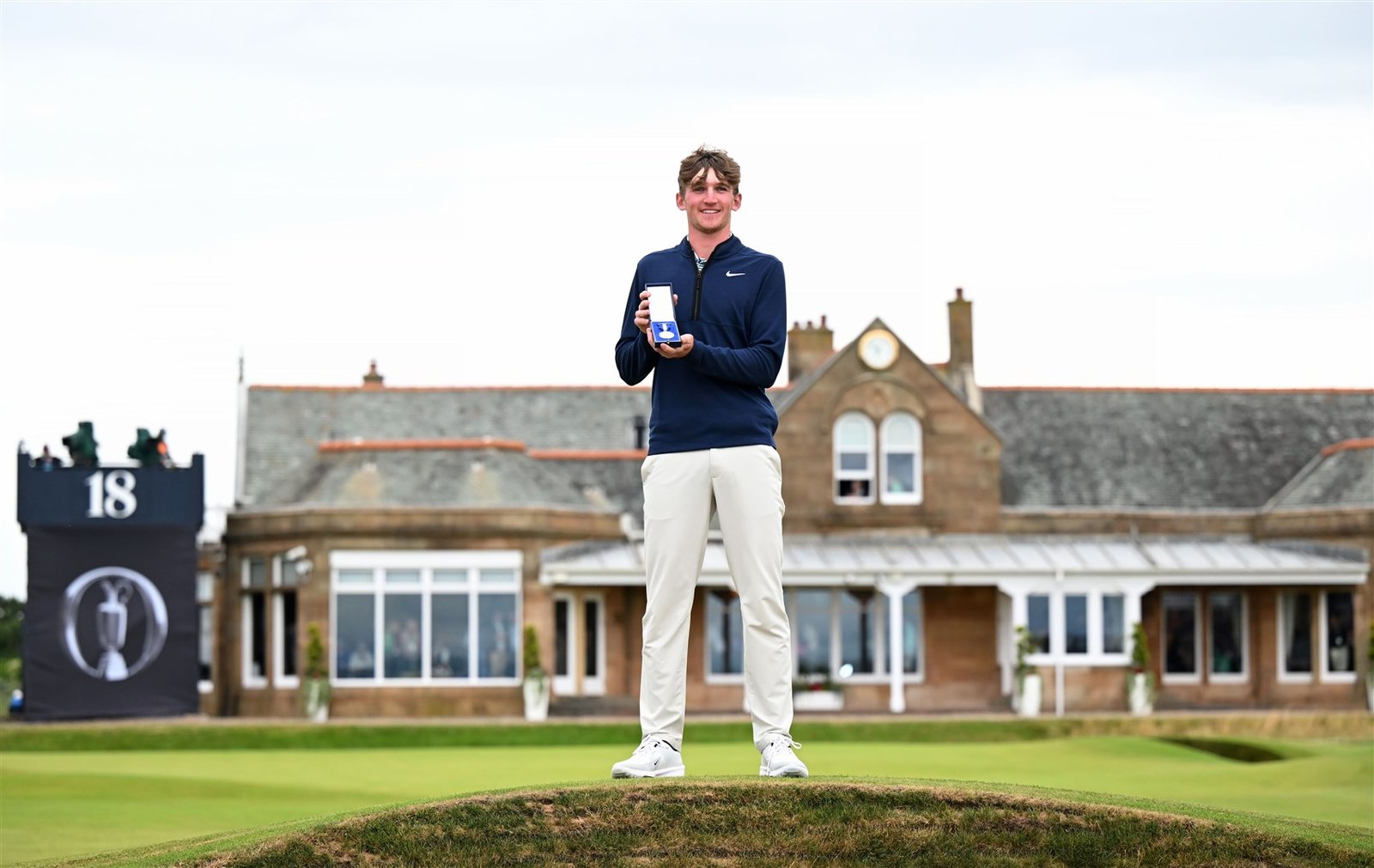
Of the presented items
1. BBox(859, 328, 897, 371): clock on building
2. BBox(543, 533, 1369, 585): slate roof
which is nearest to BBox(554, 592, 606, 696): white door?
BBox(543, 533, 1369, 585): slate roof

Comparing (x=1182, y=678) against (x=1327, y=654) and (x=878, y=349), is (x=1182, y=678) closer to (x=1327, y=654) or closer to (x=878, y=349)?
(x=1327, y=654)

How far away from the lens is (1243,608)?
3186cm

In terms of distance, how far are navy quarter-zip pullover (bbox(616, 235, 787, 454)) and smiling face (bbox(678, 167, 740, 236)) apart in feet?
0.31

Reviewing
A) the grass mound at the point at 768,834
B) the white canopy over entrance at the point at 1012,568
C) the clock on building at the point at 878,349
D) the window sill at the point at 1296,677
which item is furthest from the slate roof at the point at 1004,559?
the grass mound at the point at 768,834

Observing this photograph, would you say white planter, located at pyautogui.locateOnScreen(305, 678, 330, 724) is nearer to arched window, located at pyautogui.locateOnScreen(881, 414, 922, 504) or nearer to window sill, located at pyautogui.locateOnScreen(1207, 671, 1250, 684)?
arched window, located at pyautogui.locateOnScreen(881, 414, 922, 504)

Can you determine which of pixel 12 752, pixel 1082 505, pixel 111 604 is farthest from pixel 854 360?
pixel 12 752

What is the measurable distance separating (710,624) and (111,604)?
8.51 meters

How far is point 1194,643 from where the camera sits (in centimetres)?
3195

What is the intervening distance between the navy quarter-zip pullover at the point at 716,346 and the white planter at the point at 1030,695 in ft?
73.1

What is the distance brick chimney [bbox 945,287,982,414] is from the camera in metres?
34.5

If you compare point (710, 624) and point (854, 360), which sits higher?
point (854, 360)

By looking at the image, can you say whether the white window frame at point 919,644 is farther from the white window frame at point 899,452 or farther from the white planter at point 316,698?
the white planter at point 316,698

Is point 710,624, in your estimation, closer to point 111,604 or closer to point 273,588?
point 273,588

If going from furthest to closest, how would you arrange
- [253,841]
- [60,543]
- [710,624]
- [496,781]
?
1. [710,624]
2. [60,543]
3. [496,781]
4. [253,841]
